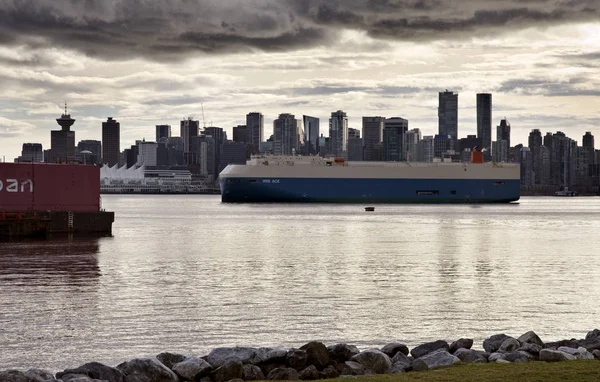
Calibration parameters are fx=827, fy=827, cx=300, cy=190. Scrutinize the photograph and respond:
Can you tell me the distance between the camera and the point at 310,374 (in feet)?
41.2

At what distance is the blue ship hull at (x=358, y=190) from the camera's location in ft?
445

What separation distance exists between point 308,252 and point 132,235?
19.7 metres

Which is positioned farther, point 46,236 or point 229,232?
point 229,232

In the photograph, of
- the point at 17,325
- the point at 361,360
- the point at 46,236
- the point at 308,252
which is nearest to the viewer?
the point at 361,360

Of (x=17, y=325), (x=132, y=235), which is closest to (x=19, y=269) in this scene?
(x=17, y=325)

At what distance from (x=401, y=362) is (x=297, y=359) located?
164 cm

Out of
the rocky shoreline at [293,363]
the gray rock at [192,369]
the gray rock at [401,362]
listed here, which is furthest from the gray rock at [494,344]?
the gray rock at [192,369]

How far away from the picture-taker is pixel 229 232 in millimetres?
62281

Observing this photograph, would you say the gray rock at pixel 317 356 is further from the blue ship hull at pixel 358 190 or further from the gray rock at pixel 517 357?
the blue ship hull at pixel 358 190

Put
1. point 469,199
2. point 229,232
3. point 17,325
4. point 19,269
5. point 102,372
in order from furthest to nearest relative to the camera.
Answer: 1. point 469,199
2. point 229,232
3. point 19,269
4. point 17,325
5. point 102,372

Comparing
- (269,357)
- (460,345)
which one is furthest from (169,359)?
(460,345)

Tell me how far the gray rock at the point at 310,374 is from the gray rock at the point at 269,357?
0.54 meters

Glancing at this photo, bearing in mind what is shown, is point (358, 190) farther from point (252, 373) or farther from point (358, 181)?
point (252, 373)

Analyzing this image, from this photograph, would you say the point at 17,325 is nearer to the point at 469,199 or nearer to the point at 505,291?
the point at 505,291
